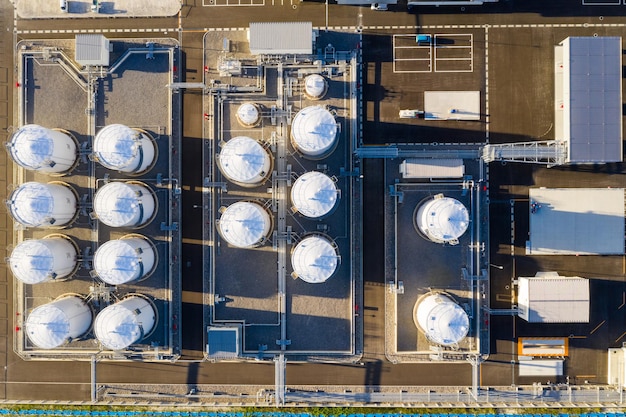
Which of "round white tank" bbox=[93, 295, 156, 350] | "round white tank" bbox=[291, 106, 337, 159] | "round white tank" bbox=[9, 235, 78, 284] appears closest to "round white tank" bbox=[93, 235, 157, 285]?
"round white tank" bbox=[93, 295, 156, 350]

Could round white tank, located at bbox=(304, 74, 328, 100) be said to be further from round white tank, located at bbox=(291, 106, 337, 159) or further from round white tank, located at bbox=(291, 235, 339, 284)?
round white tank, located at bbox=(291, 235, 339, 284)

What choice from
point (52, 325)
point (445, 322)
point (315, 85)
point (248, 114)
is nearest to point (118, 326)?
point (52, 325)

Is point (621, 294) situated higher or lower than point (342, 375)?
higher

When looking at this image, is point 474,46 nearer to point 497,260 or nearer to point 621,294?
point 497,260

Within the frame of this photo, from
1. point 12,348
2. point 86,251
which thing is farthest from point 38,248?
point 12,348

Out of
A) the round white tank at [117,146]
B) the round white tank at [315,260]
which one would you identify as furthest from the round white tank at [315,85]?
the round white tank at [117,146]

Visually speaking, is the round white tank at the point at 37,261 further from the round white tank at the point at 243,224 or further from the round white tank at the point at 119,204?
the round white tank at the point at 243,224
